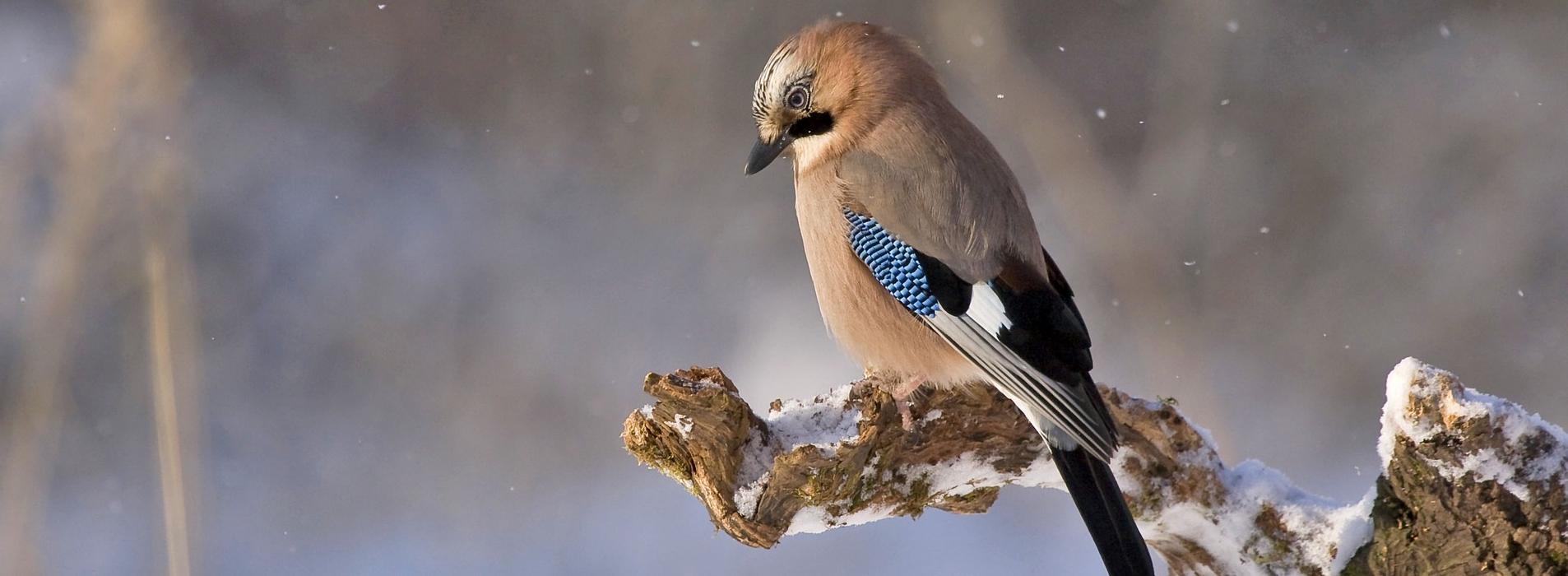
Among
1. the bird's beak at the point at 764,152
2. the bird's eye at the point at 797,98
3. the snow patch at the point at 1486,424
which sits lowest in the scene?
the snow patch at the point at 1486,424

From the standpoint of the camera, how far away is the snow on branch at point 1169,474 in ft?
4.43

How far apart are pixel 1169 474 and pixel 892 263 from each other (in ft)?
1.52

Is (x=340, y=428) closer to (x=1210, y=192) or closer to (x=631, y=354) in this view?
(x=631, y=354)

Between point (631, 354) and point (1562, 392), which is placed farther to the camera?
point (631, 354)

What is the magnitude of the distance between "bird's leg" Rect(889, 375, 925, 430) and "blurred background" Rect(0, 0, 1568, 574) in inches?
55.9

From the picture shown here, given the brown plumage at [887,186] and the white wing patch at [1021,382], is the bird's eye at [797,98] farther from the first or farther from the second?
the white wing patch at [1021,382]

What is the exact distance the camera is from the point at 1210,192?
3.15 m

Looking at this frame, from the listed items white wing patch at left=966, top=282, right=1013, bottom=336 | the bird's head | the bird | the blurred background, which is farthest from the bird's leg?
the blurred background

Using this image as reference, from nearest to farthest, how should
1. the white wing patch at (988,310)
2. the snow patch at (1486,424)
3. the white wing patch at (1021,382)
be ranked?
the snow patch at (1486,424) → the white wing patch at (1021,382) → the white wing patch at (988,310)

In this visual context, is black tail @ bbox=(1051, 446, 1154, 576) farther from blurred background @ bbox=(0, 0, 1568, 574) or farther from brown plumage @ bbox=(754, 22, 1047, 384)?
blurred background @ bbox=(0, 0, 1568, 574)

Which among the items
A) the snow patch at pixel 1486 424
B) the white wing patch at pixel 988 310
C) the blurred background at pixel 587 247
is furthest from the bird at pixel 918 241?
the blurred background at pixel 587 247

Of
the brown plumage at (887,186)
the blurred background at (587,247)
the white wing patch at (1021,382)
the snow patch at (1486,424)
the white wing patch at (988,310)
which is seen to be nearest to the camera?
the snow patch at (1486,424)

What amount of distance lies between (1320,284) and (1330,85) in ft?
1.60

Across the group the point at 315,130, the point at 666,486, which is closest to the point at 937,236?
the point at 666,486
